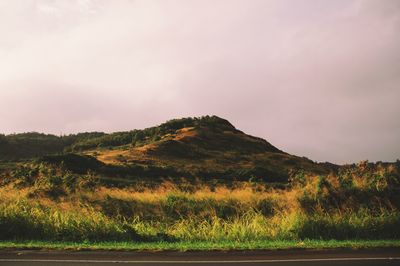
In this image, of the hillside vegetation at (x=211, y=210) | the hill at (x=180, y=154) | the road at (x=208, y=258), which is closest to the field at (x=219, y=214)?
the hillside vegetation at (x=211, y=210)

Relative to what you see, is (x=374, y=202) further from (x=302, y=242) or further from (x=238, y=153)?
(x=238, y=153)

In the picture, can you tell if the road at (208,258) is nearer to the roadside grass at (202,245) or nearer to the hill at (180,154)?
the roadside grass at (202,245)

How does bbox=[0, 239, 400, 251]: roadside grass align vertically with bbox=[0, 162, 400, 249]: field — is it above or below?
below

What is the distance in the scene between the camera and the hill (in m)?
65.7

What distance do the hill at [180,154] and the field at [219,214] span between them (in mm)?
31324

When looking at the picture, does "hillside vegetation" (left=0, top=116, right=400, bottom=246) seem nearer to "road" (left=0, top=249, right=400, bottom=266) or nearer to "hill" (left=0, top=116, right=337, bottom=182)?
"road" (left=0, top=249, right=400, bottom=266)

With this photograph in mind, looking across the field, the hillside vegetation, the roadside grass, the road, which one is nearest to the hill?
the hillside vegetation

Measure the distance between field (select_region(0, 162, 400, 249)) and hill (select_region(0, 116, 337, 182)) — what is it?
3132 centimetres

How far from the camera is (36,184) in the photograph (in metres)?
24.7

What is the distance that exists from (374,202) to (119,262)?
13.5 meters

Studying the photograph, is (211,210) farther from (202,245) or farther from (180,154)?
(180,154)

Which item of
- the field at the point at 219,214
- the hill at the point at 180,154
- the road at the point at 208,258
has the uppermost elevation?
the hill at the point at 180,154

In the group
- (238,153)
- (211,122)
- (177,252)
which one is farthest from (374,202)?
(211,122)

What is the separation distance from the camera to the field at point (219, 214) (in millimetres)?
14945
